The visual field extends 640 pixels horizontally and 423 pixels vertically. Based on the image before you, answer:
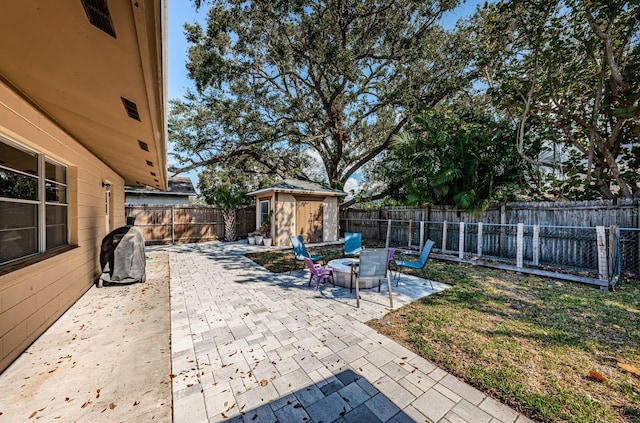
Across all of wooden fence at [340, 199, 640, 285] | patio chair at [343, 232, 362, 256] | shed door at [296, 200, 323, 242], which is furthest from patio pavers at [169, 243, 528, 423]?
shed door at [296, 200, 323, 242]

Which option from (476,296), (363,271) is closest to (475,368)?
(363,271)

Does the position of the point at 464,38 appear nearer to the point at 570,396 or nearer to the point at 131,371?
the point at 570,396

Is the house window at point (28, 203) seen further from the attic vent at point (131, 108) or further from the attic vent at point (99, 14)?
the attic vent at point (99, 14)

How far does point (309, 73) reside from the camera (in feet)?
37.9

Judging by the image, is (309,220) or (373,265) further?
(309,220)

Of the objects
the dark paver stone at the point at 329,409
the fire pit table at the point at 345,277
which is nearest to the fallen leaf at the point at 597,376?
the dark paver stone at the point at 329,409

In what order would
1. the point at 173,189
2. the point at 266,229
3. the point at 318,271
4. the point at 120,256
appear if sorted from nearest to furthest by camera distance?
the point at 318,271, the point at 120,256, the point at 266,229, the point at 173,189

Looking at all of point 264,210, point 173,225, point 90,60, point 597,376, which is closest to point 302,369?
point 597,376

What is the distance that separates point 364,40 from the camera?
10227mm

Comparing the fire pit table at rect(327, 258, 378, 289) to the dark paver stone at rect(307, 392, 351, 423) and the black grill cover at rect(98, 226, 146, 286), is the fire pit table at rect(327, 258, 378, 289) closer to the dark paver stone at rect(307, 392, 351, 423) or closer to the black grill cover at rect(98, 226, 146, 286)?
the dark paver stone at rect(307, 392, 351, 423)

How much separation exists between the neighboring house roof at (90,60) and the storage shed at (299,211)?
7879 mm

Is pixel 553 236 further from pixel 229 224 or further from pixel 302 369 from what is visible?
pixel 229 224

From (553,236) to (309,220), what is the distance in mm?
8825

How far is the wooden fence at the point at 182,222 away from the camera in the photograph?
11.5 metres
